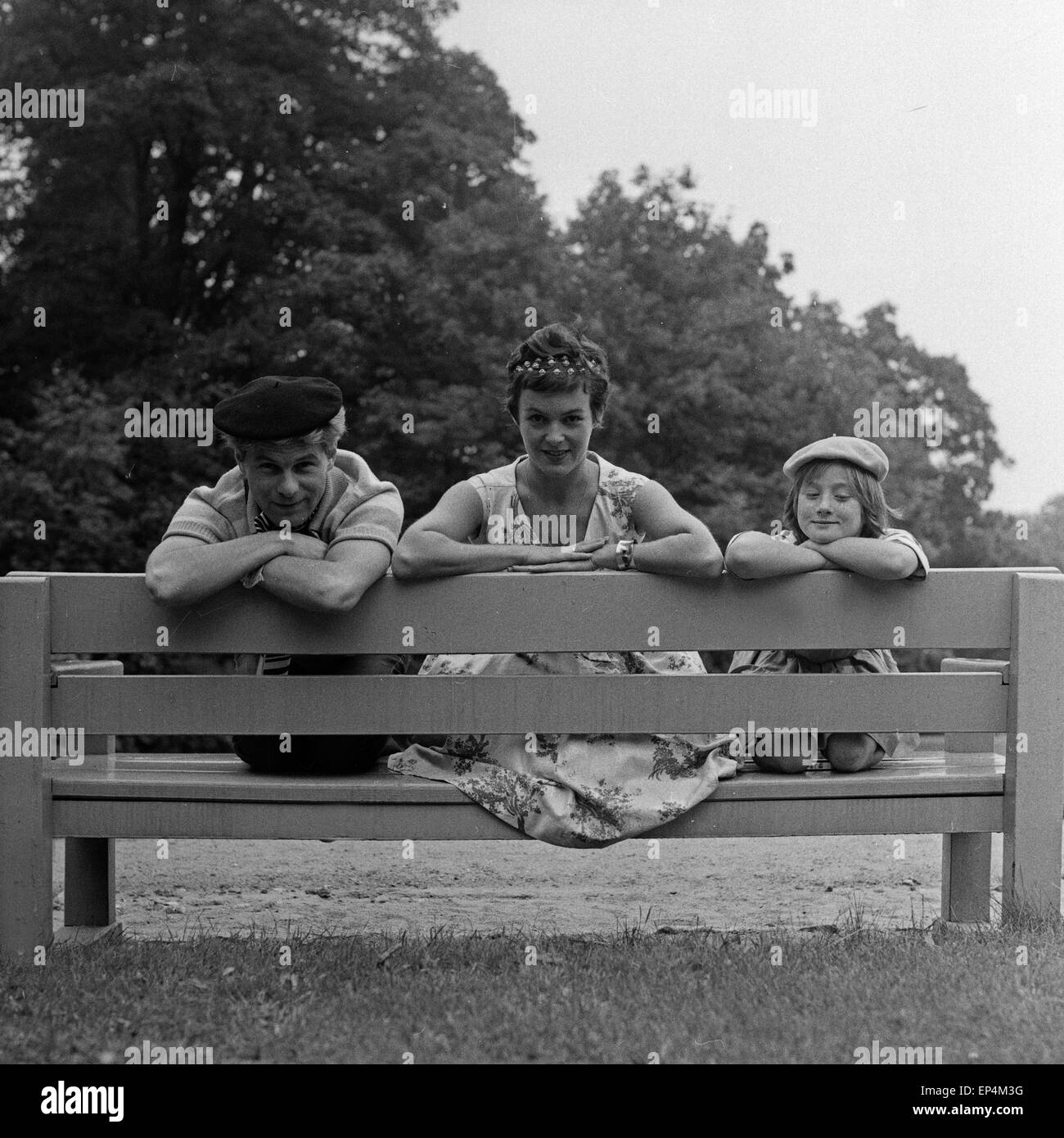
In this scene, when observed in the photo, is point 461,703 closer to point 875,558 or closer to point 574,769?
point 574,769

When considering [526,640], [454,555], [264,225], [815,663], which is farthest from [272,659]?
[264,225]

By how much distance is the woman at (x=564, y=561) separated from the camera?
388 centimetres

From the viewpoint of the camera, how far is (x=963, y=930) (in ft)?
13.4

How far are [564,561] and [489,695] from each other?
0.42 m

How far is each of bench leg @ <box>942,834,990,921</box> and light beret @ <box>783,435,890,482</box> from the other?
1.13 meters

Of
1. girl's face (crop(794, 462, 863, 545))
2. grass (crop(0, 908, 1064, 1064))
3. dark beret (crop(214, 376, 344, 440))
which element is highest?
dark beret (crop(214, 376, 344, 440))

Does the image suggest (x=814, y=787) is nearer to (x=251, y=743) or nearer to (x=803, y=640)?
(x=803, y=640)

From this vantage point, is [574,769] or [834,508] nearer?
[574,769]

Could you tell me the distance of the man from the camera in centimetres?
372

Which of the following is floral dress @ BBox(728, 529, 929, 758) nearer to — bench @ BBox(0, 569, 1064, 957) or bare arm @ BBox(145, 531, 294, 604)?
bench @ BBox(0, 569, 1064, 957)

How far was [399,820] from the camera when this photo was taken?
387cm

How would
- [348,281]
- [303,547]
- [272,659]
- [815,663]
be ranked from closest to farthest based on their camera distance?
[303,547] < [272,659] < [815,663] < [348,281]

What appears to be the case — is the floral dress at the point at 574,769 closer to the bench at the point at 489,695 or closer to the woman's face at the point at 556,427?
the bench at the point at 489,695

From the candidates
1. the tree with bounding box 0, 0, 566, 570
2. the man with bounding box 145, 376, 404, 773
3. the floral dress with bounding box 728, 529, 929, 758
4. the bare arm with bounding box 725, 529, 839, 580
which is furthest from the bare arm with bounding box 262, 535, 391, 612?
the tree with bounding box 0, 0, 566, 570
